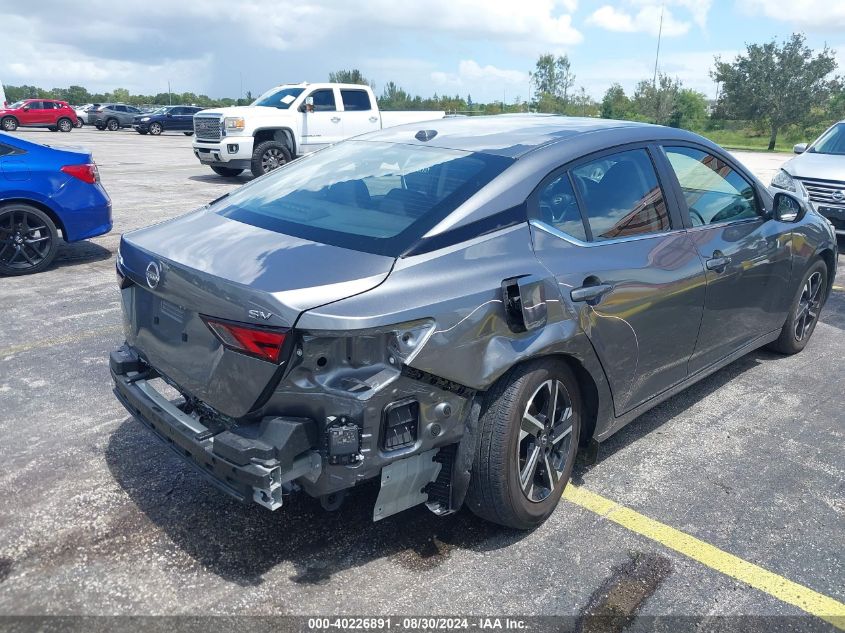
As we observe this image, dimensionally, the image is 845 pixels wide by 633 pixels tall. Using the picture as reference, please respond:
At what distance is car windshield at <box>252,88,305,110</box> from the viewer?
16250mm

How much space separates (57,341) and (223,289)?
3406 millimetres

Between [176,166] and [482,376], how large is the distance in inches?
726

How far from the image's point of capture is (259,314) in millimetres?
2514

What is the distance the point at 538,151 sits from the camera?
10.8ft

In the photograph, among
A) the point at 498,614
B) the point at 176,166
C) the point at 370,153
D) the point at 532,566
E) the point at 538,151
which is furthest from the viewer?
the point at 176,166

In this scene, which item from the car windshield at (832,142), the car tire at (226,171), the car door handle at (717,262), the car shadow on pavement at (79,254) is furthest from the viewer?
the car tire at (226,171)

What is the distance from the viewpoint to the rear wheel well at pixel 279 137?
15.8 meters

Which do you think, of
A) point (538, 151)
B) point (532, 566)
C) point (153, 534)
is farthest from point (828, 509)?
point (153, 534)

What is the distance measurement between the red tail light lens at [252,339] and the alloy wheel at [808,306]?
418 centimetres

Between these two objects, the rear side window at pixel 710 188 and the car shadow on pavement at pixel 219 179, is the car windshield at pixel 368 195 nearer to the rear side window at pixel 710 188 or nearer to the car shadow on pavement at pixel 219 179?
the rear side window at pixel 710 188

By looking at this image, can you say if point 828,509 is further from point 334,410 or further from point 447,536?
point 334,410

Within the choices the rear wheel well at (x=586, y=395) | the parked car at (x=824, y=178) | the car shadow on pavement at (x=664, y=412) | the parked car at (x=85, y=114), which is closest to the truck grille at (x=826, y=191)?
the parked car at (x=824, y=178)

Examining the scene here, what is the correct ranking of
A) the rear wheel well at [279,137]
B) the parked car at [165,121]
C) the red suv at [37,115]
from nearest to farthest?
the rear wheel well at [279,137] → the red suv at [37,115] → the parked car at [165,121]

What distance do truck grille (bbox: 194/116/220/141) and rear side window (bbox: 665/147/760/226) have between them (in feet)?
43.1
